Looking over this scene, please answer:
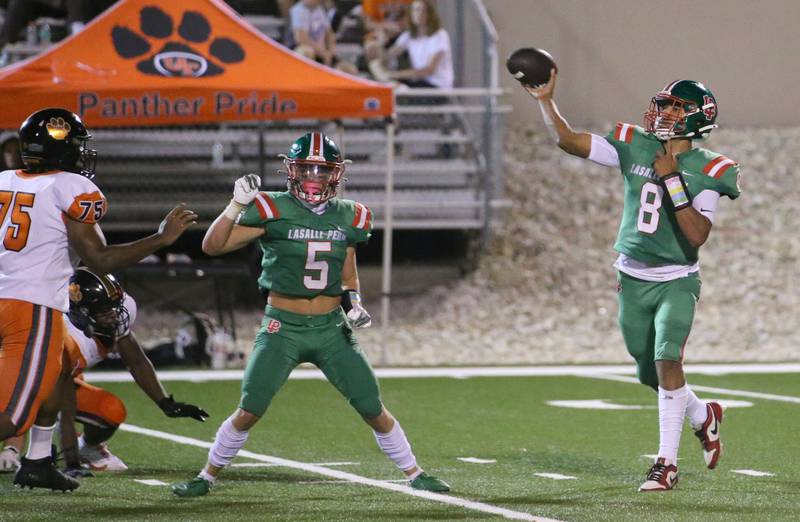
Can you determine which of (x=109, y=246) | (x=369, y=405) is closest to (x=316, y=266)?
(x=369, y=405)

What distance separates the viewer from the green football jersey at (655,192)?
6410 mm

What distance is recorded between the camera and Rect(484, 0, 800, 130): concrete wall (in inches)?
680

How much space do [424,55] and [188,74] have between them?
3.76m

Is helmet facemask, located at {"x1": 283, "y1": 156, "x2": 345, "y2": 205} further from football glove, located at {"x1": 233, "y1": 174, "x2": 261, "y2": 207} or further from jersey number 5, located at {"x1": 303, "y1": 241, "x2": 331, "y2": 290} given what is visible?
football glove, located at {"x1": 233, "y1": 174, "x2": 261, "y2": 207}

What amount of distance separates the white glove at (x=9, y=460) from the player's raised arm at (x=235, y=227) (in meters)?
1.54

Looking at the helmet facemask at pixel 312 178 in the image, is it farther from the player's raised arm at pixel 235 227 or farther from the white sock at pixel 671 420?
the white sock at pixel 671 420

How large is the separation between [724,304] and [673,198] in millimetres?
8497

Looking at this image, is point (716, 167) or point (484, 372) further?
point (484, 372)

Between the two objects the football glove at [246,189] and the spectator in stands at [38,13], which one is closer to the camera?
the football glove at [246,189]

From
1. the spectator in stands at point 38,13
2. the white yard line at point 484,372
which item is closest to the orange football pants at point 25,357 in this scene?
the white yard line at point 484,372

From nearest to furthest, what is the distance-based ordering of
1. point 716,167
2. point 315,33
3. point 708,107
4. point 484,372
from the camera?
point 716,167 < point 708,107 < point 484,372 < point 315,33

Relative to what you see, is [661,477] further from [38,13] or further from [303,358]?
[38,13]

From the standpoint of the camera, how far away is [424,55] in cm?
1460

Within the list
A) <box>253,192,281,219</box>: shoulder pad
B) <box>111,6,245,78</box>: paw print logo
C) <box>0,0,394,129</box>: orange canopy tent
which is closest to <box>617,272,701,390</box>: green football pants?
<box>253,192,281,219</box>: shoulder pad
